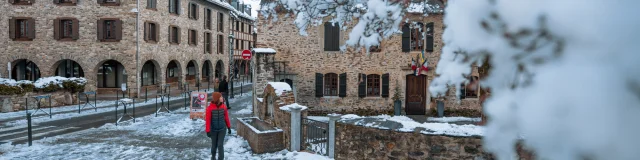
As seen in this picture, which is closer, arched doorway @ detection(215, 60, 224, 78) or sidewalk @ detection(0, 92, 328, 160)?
sidewalk @ detection(0, 92, 328, 160)

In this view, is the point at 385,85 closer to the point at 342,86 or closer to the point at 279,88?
the point at 342,86

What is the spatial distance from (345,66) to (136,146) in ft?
29.0

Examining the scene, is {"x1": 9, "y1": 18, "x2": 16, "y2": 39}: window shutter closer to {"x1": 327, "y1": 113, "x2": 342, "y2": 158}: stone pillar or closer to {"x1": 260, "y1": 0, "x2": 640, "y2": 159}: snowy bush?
{"x1": 327, "y1": 113, "x2": 342, "y2": 158}: stone pillar

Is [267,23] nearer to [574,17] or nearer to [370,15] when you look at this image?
[370,15]

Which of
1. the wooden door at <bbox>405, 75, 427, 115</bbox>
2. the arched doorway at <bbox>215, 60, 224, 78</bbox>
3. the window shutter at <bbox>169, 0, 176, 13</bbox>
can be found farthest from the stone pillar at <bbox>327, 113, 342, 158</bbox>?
the arched doorway at <bbox>215, 60, 224, 78</bbox>

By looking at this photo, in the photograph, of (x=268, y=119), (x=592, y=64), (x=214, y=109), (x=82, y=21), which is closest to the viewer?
(x=592, y=64)

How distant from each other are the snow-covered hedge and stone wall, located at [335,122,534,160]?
14.8 metres

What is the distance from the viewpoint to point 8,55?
22.1 metres

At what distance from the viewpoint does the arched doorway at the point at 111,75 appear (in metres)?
25.0

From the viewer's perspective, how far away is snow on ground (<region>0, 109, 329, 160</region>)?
27.4 feet

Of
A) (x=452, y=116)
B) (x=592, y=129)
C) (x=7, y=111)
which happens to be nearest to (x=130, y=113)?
(x=7, y=111)

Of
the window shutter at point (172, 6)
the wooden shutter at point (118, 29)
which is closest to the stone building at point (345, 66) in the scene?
the wooden shutter at point (118, 29)

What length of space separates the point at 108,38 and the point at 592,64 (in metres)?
24.3

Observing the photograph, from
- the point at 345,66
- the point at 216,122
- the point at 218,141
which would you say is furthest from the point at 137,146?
the point at 345,66
